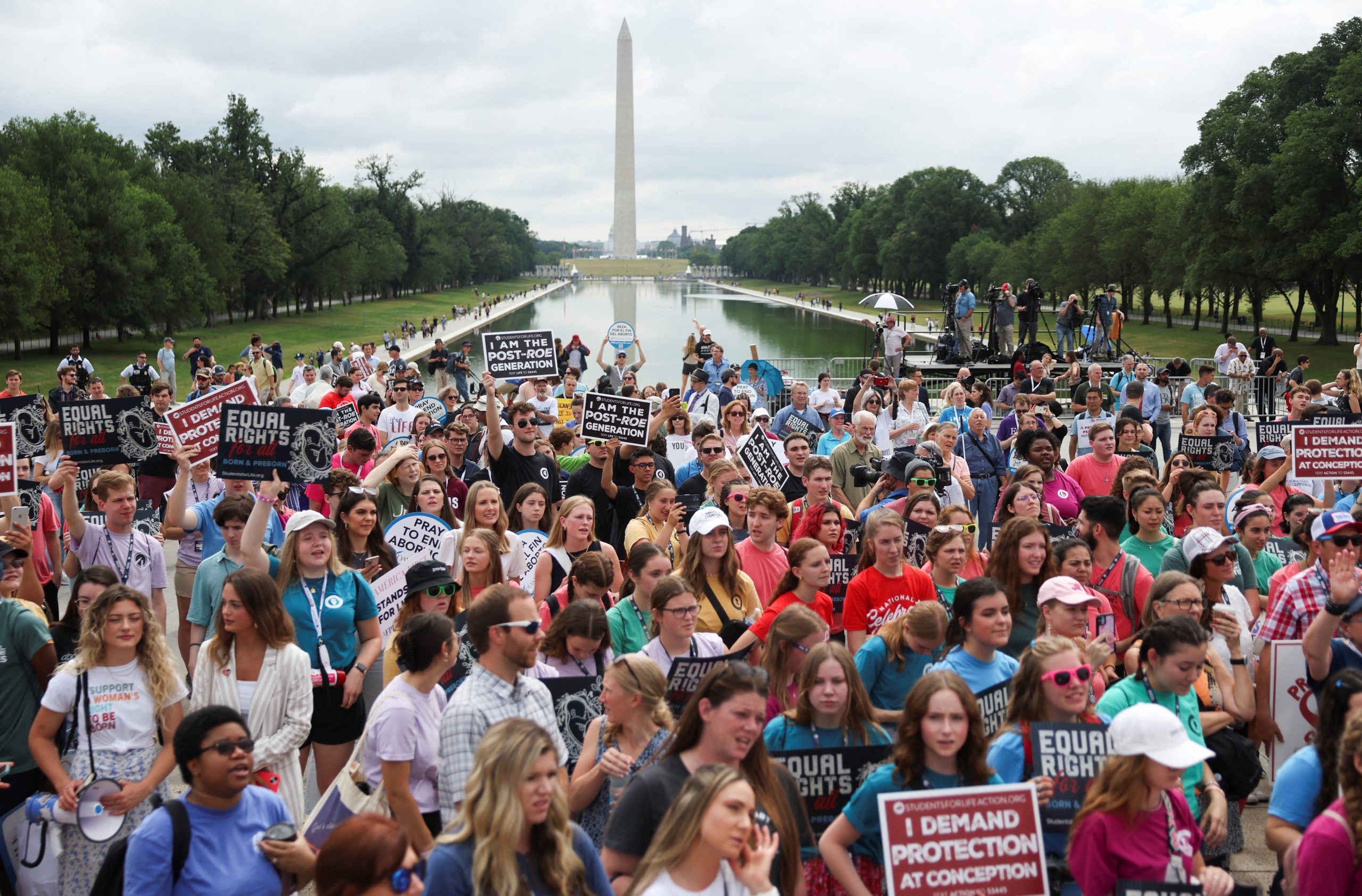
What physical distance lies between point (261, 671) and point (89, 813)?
2.90ft

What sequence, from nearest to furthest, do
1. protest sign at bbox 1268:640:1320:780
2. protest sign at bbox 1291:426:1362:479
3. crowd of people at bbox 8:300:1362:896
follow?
crowd of people at bbox 8:300:1362:896, protest sign at bbox 1268:640:1320:780, protest sign at bbox 1291:426:1362:479

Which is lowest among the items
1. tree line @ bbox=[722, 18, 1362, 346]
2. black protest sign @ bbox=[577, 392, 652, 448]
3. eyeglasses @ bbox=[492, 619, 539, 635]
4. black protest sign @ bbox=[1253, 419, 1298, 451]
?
black protest sign @ bbox=[1253, 419, 1298, 451]

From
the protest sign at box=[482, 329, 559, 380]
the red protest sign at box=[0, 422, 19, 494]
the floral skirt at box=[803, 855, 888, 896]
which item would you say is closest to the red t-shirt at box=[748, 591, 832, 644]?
the floral skirt at box=[803, 855, 888, 896]

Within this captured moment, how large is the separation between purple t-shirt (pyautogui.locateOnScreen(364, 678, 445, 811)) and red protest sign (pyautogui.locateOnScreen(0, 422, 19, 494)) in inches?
163

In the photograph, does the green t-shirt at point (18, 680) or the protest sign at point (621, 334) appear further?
the protest sign at point (621, 334)

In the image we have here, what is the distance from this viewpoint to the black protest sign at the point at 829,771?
451 centimetres

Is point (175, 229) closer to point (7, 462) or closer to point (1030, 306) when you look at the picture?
point (1030, 306)

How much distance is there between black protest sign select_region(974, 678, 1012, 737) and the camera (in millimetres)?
5055

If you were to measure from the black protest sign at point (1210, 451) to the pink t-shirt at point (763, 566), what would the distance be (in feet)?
20.0

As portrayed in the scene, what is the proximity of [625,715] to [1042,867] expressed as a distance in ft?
5.37

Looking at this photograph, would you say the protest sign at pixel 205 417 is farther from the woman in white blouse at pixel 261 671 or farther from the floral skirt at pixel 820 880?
the floral skirt at pixel 820 880

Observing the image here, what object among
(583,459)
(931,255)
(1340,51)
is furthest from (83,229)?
(931,255)

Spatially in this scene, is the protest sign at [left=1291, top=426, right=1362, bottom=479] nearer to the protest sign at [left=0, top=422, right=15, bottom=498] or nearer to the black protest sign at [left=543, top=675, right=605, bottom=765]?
the black protest sign at [left=543, top=675, right=605, bottom=765]

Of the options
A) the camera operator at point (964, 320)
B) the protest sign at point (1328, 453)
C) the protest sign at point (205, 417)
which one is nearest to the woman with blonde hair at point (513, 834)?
the protest sign at point (205, 417)
